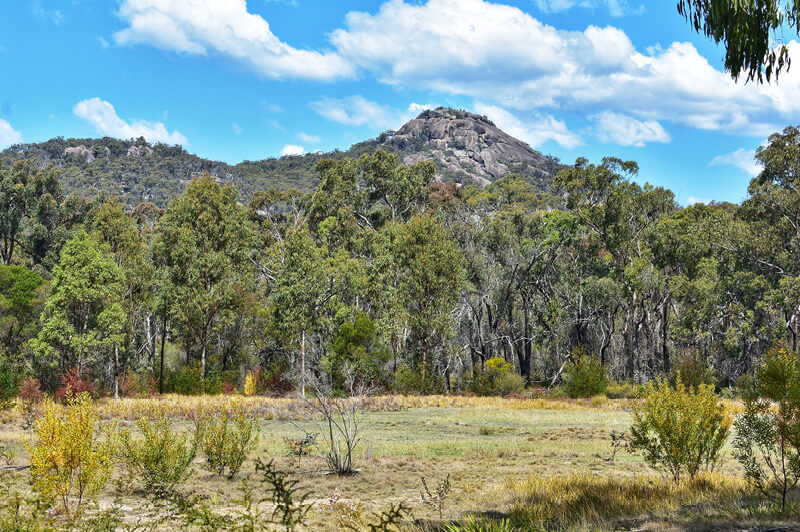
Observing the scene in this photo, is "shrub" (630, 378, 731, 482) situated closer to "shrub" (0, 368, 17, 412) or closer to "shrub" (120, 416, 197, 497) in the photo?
"shrub" (120, 416, 197, 497)

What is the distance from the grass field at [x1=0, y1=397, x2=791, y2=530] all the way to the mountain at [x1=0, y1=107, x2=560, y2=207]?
72.5m

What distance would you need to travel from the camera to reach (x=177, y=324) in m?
36.9

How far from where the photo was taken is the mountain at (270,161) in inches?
4112

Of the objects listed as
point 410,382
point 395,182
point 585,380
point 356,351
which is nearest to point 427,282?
point 410,382

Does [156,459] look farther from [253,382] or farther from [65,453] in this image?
[253,382]

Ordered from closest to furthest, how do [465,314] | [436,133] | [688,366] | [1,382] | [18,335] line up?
1. [1,382]
2. [688,366]
3. [18,335]
4. [465,314]
5. [436,133]

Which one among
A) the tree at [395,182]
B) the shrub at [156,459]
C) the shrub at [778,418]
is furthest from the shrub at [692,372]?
the shrub at [156,459]

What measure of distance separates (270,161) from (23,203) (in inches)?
3651

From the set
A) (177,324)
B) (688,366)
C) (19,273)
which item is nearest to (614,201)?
(688,366)

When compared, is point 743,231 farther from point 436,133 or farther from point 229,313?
point 436,133

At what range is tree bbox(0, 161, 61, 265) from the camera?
159 ft

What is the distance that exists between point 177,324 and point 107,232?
24.5ft

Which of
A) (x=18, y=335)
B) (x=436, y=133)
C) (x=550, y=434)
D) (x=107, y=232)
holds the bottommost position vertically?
(x=550, y=434)

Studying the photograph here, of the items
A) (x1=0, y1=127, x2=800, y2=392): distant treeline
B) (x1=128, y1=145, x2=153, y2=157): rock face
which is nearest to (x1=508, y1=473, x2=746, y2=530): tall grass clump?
(x1=0, y1=127, x2=800, y2=392): distant treeline
